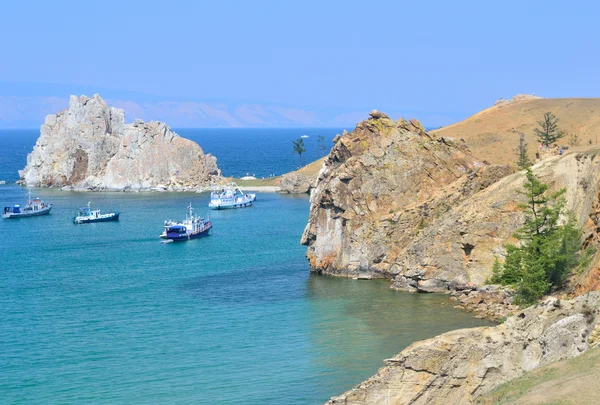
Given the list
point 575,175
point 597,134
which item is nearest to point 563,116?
point 597,134

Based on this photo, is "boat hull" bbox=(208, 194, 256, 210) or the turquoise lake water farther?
"boat hull" bbox=(208, 194, 256, 210)

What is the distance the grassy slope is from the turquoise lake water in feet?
44.6

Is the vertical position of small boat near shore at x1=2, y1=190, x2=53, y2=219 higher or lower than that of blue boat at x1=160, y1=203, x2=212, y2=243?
higher

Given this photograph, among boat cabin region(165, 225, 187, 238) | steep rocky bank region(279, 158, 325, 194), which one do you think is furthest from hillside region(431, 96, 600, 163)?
boat cabin region(165, 225, 187, 238)

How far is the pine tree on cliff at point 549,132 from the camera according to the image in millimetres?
112988

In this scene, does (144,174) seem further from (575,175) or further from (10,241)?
(575,175)

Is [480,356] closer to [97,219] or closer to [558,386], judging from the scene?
[558,386]

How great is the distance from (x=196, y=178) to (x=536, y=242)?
4524 inches

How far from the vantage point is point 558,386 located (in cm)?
2516

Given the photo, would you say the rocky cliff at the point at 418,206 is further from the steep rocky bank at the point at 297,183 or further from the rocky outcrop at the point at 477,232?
the steep rocky bank at the point at 297,183

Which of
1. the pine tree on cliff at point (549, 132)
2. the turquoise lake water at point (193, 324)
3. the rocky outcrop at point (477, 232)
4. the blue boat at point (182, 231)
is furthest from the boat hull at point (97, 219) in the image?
the rocky outcrop at point (477, 232)

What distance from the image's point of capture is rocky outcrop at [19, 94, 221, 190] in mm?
161000

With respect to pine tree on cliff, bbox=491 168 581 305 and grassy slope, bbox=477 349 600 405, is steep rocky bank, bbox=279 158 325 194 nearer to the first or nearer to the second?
pine tree on cliff, bbox=491 168 581 305

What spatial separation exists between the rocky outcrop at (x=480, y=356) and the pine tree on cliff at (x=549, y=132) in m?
83.5
